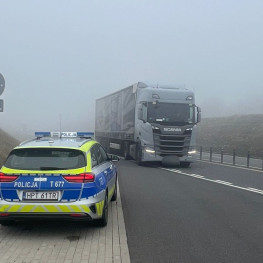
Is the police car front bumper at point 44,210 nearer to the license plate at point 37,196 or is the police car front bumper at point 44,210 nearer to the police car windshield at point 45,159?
the license plate at point 37,196

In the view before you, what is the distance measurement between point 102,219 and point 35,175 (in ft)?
4.47

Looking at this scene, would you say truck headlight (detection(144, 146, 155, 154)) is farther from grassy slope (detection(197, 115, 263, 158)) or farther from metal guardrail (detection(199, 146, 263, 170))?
grassy slope (detection(197, 115, 263, 158))

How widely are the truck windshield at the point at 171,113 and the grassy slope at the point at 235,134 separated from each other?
18.5 meters

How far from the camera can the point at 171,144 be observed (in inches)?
790

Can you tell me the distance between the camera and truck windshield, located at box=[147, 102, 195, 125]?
1992 centimetres

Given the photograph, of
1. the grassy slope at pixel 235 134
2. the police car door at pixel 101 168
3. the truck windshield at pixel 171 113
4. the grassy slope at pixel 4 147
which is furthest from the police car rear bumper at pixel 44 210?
the grassy slope at pixel 235 134

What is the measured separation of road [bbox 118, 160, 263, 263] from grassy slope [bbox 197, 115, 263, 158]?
26.6 metres

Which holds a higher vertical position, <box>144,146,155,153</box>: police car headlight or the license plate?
the license plate

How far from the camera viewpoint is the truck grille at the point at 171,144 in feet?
65.4

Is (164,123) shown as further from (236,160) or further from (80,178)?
(80,178)

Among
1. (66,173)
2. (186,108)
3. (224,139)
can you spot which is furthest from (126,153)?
(224,139)

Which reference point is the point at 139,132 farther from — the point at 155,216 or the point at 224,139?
the point at 224,139

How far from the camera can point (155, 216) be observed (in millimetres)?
8086

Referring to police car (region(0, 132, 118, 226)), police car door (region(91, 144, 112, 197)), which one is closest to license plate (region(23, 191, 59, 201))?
police car (region(0, 132, 118, 226))
